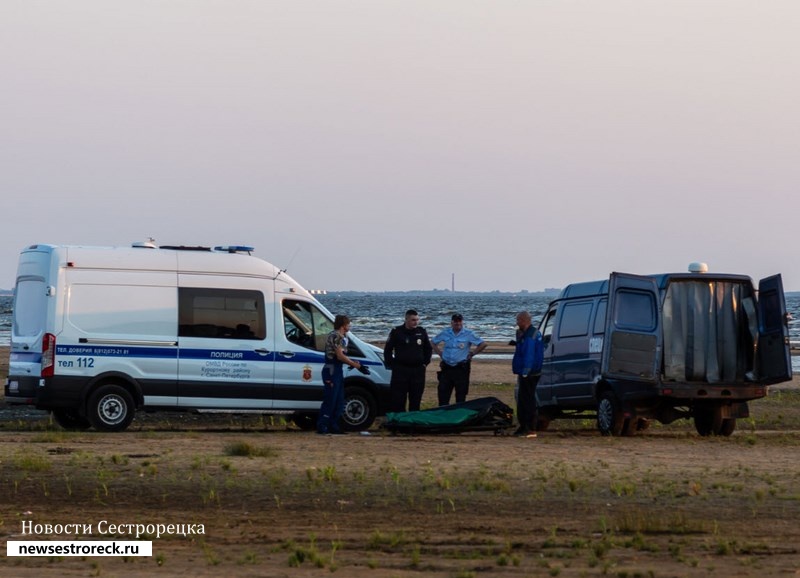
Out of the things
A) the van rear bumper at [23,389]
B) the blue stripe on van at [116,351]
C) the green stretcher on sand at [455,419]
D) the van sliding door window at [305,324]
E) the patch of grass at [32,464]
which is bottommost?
the patch of grass at [32,464]

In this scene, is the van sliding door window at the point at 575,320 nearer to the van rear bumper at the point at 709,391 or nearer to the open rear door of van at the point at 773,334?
the van rear bumper at the point at 709,391

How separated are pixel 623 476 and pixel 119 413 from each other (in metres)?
8.04

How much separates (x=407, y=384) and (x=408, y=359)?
366 mm

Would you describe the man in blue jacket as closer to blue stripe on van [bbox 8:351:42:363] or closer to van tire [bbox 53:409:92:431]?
van tire [bbox 53:409:92:431]

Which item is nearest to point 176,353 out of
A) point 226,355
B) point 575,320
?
point 226,355

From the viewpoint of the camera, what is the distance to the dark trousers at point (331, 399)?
19.5m

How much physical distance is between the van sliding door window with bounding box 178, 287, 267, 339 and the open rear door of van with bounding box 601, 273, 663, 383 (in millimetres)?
4938

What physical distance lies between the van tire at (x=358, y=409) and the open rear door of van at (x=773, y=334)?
220 inches

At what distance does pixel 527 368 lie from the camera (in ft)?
64.0

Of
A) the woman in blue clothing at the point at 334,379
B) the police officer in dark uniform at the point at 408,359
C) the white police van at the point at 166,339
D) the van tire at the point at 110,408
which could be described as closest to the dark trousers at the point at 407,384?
the police officer in dark uniform at the point at 408,359

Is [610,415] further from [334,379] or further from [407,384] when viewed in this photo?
[334,379]

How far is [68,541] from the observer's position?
10391 mm

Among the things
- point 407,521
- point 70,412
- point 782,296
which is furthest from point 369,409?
point 407,521

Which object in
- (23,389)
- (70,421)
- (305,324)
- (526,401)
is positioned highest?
(305,324)
